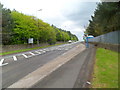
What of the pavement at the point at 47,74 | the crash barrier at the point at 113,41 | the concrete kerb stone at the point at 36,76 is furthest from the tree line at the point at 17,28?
the concrete kerb stone at the point at 36,76

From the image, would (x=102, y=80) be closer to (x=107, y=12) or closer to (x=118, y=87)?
(x=118, y=87)

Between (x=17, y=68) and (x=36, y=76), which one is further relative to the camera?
(x=17, y=68)

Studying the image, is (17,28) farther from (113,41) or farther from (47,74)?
(47,74)

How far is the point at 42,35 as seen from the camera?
135 feet

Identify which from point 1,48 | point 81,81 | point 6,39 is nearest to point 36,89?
point 81,81

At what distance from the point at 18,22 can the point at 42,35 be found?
1134 centimetres

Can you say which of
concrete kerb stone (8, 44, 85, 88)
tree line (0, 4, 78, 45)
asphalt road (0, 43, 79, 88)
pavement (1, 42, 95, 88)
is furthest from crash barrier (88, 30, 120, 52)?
tree line (0, 4, 78, 45)

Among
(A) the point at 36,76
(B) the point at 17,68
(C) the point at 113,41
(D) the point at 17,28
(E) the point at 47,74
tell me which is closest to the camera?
(A) the point at 36,76

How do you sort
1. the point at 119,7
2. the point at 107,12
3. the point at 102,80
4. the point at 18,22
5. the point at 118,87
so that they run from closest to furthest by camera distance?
the point at 118,87, the point at 102,80, the point at 119,7, the point at 107,12, the point at 18,22

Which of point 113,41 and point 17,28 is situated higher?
point 17,28

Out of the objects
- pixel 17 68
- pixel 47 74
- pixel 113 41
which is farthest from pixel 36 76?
pixel 113 41

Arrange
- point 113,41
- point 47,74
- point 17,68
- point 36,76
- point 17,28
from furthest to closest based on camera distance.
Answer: point 17,28
point 113,41
point 17,68
point 47,74
point 36,76

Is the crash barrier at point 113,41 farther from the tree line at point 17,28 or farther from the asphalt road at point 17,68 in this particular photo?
the tree line at point 17,28

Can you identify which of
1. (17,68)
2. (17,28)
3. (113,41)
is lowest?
(17,68)
